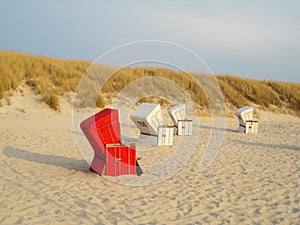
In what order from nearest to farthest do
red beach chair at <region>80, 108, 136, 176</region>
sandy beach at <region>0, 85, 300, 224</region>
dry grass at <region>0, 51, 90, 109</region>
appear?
1. sandy beach at <region>0, 85, 300, 224</region>
2. red beach chair at <region>80, 108, 136, 176</region>
3. dry grass at <region>0, 51, 90, 109</region>

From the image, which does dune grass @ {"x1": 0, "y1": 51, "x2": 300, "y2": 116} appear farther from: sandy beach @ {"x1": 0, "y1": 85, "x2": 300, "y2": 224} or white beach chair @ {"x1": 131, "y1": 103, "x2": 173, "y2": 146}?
sandy beach @ {"x1": 0, "y1": 85, "x2": 300, "y2": 224}

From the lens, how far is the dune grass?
20.0 metres

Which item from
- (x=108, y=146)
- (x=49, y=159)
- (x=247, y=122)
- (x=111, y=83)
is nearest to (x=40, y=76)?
(x=111, y=83)

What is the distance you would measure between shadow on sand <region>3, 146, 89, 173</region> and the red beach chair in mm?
655

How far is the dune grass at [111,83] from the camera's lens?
20047 millimetres

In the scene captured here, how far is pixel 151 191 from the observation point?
6098 mm

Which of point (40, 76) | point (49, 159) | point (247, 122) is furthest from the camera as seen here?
point (40, 76)

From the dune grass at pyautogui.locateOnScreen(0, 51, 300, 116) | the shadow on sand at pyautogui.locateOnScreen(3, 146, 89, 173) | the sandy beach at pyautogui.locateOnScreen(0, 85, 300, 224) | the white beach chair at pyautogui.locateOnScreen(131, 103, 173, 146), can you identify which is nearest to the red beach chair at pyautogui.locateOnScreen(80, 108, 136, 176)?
the sandy beach at pyautogui.locateOnScreen(0, 85, 300, 224)

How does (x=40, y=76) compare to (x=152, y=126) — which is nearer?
(x=152, y=126)

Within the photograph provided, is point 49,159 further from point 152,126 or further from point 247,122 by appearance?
point 247,122

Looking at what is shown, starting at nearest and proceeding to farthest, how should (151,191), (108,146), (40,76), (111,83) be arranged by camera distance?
(151,191) < (108,146) < (40,76) < (111,83)

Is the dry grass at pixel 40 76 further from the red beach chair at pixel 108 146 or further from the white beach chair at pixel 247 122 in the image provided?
the red beach chair at pixel 108 146

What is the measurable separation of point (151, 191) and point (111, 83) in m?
18.4

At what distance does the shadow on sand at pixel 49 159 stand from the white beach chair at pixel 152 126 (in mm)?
3290
